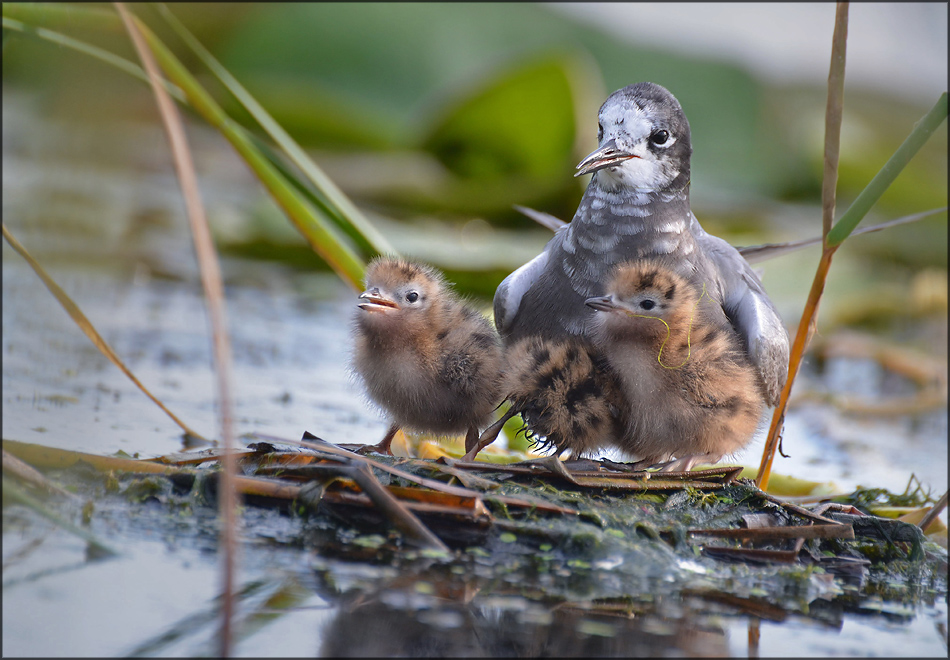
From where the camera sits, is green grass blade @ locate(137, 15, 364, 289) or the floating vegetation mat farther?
green grass blade @ locate(137, 15, 364, 289)

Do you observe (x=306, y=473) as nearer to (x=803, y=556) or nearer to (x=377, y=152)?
(x=803, y=556)

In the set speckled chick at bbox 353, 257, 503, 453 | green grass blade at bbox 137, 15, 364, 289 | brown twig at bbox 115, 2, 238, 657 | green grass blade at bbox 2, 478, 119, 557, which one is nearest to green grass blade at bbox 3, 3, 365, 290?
green grass blade at bbox 137, 15, 364, 289

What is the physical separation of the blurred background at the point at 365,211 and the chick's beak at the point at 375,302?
0.56m

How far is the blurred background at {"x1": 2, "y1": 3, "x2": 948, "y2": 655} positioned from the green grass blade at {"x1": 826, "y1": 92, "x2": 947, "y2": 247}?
0.97 meters

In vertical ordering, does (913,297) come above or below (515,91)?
below

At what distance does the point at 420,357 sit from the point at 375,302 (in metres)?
0.20

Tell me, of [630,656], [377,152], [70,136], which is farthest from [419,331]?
[377,152]

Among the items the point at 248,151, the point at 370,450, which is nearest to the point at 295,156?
the point at 248,151

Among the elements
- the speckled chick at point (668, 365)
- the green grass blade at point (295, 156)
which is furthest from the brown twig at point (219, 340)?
the green grass blade at point (295, 156)

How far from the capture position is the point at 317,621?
5.01ft

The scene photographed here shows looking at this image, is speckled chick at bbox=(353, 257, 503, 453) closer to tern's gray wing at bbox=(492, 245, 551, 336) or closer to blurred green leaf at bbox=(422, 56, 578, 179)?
tern's gray wing at bbox=(492, 245, 551, 336)

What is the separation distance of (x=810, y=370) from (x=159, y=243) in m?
4.04

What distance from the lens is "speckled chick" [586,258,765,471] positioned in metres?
2.50

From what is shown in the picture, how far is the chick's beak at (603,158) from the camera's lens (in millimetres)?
2713
